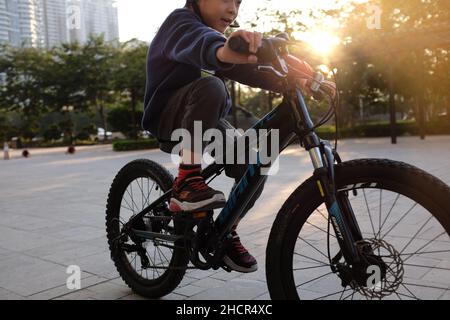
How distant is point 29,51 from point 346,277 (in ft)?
120

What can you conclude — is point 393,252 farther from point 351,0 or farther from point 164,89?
point 351,0

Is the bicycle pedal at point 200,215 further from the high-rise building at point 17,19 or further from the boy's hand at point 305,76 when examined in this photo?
the high-rise building at point 17,19

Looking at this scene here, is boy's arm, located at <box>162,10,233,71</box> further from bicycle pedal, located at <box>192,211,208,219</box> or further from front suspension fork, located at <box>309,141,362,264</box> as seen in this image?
bicycle pedal, located at <box>192,211,208,219</box>

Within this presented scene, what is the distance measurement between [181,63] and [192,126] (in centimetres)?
31

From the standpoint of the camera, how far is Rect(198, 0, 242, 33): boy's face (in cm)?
221

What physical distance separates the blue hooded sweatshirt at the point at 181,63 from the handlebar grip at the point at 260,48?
0.12 meters

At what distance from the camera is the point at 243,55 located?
1719 mm

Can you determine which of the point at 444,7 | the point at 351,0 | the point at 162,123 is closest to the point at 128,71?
the point at 351,0

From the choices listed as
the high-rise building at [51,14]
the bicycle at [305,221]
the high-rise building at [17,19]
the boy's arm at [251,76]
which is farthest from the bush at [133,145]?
the boy's arm at [251,76]

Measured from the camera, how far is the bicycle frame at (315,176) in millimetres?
1798

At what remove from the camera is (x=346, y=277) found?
1837 mm

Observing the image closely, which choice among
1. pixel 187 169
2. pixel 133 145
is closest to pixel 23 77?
pixel 133 145

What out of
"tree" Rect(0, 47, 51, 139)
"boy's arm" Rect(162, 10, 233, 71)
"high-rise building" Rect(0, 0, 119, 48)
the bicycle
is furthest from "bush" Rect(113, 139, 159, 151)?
"boy's arm" Rect(162, 10, 233, 71)

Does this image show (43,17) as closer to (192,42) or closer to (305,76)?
(192,42)
